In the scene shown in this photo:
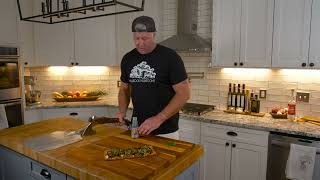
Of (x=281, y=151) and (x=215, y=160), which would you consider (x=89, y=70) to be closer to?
(x=215, y=160)

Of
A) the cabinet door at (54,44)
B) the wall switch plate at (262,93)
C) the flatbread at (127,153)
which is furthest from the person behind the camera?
the cabinet door at (54,44)

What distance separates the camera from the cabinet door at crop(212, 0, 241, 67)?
2850 millimetres

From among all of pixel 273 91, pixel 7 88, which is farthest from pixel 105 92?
pixel 273 91

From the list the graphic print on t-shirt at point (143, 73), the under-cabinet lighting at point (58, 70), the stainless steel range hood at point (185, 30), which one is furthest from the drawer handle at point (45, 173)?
the under-cabinet lighting at point (58, 70)

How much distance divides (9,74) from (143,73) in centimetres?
182

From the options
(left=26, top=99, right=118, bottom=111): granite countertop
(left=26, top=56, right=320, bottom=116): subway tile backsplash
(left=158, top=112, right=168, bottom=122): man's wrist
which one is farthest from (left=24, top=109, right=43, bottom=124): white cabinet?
(left=158, top=112, right=168, bottom=122): man's wrist

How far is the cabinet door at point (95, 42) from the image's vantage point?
12.0 feet

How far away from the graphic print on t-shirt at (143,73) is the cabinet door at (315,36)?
156 cm

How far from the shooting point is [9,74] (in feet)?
9.68

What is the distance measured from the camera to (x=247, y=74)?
3.13 metres

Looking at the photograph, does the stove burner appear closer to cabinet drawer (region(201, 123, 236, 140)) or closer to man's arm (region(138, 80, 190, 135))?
cabinet drawer (region(201, 123, 236, 140))

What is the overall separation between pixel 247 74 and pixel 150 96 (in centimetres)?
160

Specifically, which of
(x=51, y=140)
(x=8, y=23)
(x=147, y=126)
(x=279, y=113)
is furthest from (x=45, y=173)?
(x=279, y=113)

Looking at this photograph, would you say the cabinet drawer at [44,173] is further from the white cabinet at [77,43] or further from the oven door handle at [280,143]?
the white cabinet at [77,43]
